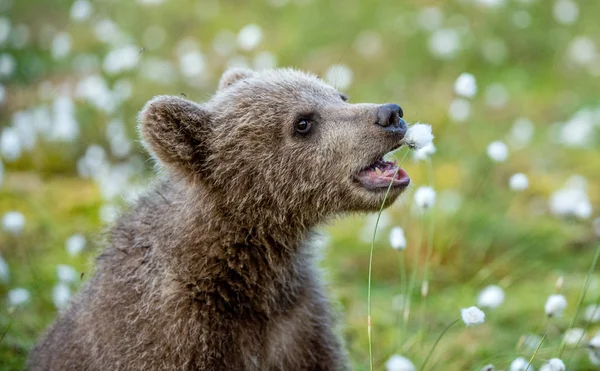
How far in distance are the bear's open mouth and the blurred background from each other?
39cm

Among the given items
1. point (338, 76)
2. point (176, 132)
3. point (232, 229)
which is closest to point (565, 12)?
point (338, 76)

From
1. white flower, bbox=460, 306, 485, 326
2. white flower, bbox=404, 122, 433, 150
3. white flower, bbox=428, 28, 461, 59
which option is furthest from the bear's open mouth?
white flower, bbox=428, 28, 461, 59

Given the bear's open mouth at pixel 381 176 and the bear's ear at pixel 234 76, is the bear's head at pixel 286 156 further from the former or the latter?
the bear's ear at pixel 234 76

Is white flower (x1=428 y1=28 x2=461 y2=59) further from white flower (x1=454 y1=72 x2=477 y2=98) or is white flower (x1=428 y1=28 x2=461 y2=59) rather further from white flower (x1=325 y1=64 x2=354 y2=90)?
white flower (x1=454 y1=72 x2=477 y2=98)

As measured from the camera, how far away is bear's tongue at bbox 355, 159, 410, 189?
4215 mm

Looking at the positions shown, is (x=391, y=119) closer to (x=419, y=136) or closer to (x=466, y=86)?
(x=419, y=136)

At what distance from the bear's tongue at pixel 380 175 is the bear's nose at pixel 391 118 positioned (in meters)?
0.22

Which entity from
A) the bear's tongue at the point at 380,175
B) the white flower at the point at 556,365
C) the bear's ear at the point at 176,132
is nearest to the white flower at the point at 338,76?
the bear's tongue at the point at 380,175

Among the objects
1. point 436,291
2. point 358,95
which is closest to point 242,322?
point 436,291

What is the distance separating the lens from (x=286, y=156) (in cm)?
437

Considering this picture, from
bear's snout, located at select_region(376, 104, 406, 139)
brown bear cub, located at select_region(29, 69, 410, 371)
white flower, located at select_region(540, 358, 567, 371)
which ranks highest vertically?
bear's snout, located at select_region(376, 104, 406, 139)

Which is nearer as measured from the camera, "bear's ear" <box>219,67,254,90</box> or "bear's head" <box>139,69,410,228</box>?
"bear's head" <box>139,69,410,228</box>

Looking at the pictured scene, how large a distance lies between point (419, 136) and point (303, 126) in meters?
0.73

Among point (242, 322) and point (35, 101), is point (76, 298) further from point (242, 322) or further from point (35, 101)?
point (35, 101)
